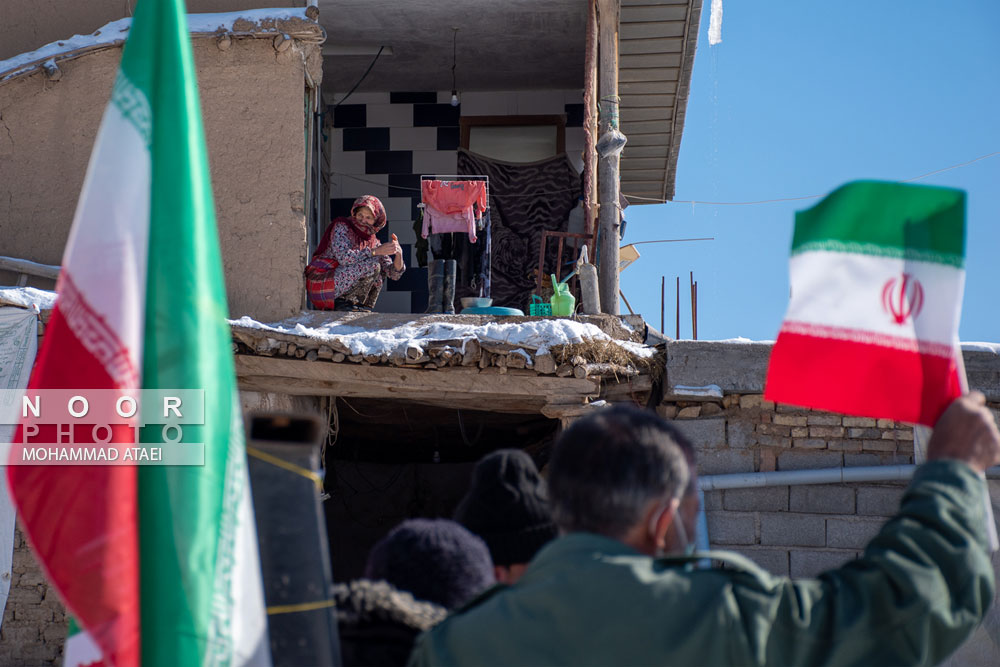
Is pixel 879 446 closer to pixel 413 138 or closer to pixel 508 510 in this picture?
pixel 508 510

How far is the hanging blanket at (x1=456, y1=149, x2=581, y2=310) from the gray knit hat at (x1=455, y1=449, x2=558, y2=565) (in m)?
7.97

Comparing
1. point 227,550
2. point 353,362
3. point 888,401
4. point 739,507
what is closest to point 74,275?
point 227,550

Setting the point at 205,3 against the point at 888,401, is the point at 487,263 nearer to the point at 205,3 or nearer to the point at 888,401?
the point at 205,3

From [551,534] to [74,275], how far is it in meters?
1.29

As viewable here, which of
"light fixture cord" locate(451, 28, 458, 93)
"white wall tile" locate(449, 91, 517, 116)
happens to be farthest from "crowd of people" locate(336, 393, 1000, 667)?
"white wall tile" locate(449, 91, 517, 116)

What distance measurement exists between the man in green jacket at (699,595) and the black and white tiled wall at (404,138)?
911cm

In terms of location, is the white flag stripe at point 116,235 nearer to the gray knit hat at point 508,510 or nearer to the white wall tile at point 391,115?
the gray knit hat at point 508,510

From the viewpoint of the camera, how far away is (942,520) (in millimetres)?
1670

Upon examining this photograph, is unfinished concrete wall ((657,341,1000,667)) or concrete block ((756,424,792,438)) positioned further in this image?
concrete block ((756,424,792,438))

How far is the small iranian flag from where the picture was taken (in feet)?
6.77

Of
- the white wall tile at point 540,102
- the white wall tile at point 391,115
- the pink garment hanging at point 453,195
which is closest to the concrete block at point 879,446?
the pink garment hanging at point 453,195

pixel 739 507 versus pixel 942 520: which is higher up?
pixel 942 520

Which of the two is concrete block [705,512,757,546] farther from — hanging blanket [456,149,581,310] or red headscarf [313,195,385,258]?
hanging blanket [456,149,581,310]

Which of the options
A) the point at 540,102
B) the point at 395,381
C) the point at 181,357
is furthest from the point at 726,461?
the point at 540,102
